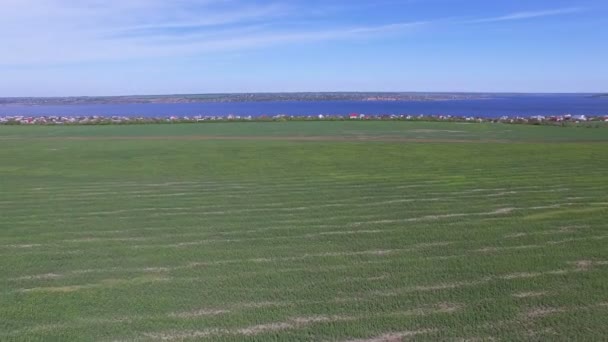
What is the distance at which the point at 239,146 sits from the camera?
31.8 meters

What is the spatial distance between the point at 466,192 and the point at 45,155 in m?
20.8

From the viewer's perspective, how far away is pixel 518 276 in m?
7.34

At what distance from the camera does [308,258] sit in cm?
833

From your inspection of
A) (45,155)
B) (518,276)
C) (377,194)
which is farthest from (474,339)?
(45,155)

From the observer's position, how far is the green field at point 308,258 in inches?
233

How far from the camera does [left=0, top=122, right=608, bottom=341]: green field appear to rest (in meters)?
5.93

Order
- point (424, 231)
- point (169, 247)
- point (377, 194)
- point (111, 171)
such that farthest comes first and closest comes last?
point (111, 171) → point (377, 194) → point (424, 231) → point (169, 247)

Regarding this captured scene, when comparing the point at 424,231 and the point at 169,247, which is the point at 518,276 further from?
the point at 169,247

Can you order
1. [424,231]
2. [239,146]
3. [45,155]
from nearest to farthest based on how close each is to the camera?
[424,231], [45,155], [239,146]

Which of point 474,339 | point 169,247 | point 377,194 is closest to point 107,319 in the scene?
point 169,247

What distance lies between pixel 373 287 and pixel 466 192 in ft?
25.5

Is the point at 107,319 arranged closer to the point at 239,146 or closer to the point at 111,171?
the point at 111,171

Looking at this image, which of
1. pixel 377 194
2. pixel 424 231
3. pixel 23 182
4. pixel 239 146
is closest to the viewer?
pixel 424 231

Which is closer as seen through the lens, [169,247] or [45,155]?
[169,247]
